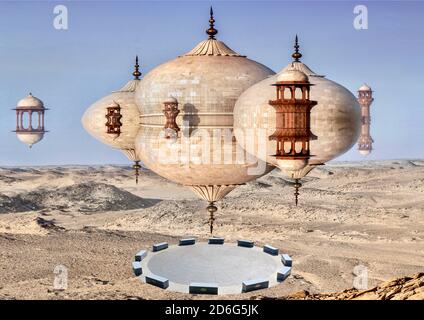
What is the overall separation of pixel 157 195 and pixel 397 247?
1552 inches

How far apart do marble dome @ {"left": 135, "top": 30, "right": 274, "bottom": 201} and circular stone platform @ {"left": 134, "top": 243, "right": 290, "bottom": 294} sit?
5599 millimetres

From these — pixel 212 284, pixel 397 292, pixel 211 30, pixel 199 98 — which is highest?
pixel 211 30

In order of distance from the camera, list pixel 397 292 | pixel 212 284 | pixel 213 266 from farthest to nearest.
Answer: pixel 213 266
pixel 212 284
pixel 397 292

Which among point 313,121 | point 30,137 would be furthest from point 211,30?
point 30,137

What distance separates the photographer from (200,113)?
13375 millimetres

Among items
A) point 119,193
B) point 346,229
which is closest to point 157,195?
point 119,193

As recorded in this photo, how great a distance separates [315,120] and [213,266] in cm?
965

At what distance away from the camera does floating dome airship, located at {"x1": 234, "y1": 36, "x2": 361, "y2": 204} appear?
1185cm

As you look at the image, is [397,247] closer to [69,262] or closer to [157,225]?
[157,225]

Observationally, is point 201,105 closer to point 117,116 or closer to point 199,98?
point 199,98

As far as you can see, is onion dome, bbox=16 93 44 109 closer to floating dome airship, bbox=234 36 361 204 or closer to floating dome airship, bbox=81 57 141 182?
floating dome airship, bbox=81 57 141 182

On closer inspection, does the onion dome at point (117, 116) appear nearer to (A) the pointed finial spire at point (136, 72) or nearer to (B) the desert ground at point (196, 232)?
(A) the pointed finial spire at point (136, 72)
